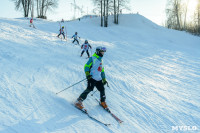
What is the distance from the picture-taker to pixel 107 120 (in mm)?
4406

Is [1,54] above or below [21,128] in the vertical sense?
above

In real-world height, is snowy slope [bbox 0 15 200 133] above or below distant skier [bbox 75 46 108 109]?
below

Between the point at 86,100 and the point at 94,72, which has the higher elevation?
the point at 94,72

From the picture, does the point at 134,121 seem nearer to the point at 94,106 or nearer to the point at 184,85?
the point at 94,106

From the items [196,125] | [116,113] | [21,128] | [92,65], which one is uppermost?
[92,65]

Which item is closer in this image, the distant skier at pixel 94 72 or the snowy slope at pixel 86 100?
the snowy slope at pixel 86 100

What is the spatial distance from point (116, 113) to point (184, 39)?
23.2 meters

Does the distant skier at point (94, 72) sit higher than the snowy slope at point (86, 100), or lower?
higher

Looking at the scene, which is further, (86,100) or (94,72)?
(86,100)

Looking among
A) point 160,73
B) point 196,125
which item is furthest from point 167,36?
point 196,125

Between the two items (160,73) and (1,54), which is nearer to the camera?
(1,54)

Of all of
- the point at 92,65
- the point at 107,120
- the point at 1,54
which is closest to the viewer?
the point at 107,120

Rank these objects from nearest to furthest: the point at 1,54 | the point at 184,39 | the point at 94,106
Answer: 1. the point at 94,106
2. the point at 1,54
3. the point at 184,39

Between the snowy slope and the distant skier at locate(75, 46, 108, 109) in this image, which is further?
the distant skier at locate(75, 46, 108, 109)
